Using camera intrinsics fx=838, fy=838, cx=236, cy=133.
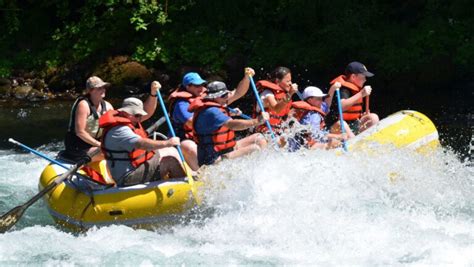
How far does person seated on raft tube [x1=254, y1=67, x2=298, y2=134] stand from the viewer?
334 inches

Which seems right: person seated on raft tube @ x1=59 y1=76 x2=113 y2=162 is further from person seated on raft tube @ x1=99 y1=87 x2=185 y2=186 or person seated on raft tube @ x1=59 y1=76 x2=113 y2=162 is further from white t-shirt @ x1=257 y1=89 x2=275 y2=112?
white t-shirt @ x1=257 y1=89 x2=275 y2=112

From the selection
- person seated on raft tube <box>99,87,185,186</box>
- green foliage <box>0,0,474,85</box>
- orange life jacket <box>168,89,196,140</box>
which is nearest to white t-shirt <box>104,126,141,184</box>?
person seated on raft tube <box>99,87,185,186</box>

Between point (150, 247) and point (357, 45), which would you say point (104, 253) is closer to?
point (150, 247)

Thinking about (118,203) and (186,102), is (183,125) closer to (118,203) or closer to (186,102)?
(186,102)

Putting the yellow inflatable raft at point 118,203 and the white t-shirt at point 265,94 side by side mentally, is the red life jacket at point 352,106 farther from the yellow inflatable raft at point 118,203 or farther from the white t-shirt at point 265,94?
the yellow inflatable raft at point 118,203

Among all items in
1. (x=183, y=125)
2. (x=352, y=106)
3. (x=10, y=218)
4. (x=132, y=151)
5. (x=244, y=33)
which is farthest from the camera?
(x=244, y=33)

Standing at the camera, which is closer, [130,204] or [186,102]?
[130,204]

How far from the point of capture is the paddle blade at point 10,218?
7586 mm

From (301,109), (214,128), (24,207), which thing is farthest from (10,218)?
(301,109)

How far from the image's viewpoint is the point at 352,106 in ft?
29.7

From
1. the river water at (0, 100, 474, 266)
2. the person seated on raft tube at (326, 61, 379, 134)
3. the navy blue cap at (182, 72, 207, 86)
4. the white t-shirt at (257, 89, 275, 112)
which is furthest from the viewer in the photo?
the person seated on raft tube at (326, 61, 379, 134)

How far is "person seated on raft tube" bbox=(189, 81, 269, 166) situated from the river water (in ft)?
0.59

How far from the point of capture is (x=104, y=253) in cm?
698

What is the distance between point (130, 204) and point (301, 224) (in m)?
1.52
